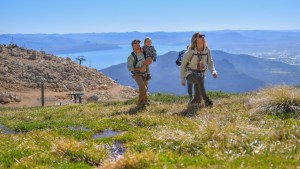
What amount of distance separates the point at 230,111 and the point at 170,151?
18.8 ft

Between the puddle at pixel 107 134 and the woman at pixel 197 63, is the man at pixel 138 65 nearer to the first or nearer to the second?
the woman at pixel 197 63

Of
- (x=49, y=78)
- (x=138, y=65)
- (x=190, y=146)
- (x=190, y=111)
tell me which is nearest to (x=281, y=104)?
(x=190, y=111)

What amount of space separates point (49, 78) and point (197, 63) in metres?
41.7

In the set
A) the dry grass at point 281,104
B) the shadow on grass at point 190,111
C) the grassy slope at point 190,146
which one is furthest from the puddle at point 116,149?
the dry grass at point 281,104

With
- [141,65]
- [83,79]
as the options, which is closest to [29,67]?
[83,79]

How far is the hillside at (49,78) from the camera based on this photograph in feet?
162

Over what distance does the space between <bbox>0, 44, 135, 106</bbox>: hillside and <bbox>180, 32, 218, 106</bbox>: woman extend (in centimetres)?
3370

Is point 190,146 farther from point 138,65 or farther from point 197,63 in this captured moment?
point 138,65

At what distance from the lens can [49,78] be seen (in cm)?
5316

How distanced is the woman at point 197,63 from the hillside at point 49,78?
33.7 m

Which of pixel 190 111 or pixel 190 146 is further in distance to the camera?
pixel 190 111

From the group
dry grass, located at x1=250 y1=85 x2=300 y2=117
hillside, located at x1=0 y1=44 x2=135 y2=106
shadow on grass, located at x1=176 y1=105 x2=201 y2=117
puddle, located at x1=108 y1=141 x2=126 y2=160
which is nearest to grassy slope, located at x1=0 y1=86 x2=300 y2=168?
dry grass, located at x1=250 y1=85 x2=300 y2=117

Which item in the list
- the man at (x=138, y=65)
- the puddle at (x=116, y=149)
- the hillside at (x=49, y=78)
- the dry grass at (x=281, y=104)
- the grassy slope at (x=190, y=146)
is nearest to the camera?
the grassy slope at (x=190, y=146)

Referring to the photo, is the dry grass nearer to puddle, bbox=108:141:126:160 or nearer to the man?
puddle, bbox=108:141:126:160
